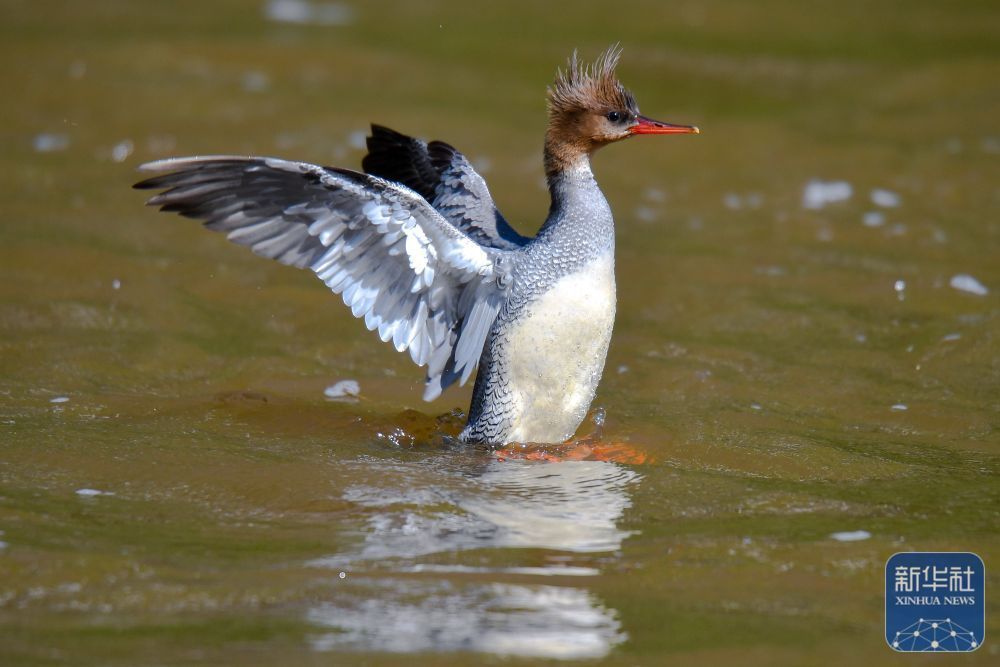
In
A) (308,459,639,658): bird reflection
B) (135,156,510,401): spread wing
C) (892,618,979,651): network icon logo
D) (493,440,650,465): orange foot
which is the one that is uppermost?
(135,156,510,401): spread wing

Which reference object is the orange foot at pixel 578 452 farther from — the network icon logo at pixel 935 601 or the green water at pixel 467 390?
the network icon logo at pixel 935 601

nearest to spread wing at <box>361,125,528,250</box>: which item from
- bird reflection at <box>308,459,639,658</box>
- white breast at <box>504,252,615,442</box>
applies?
white breast at <box>504,252,615,442</box>

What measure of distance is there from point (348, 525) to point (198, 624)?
1.04m

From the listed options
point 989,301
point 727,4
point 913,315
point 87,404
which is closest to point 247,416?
point 87,404

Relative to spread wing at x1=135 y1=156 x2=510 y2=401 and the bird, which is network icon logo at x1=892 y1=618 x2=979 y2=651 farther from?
spread wing at x1=135 y1=156 x2=510 y2=401

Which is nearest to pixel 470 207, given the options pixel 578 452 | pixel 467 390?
pixel 467 390

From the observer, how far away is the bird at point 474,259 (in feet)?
19.2

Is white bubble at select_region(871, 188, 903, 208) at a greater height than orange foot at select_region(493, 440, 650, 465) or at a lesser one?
greater

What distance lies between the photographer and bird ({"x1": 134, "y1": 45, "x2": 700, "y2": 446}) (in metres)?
5.86

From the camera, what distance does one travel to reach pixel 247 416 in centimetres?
667

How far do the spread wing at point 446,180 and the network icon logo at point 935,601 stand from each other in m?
2.71

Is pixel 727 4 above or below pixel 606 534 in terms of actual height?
above

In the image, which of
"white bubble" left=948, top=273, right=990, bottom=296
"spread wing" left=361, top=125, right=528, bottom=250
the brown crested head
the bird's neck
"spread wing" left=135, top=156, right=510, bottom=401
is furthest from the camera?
"white bubble" left=948, top=273, right=990, bottom=296

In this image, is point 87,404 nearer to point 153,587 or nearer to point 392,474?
point 392,474
